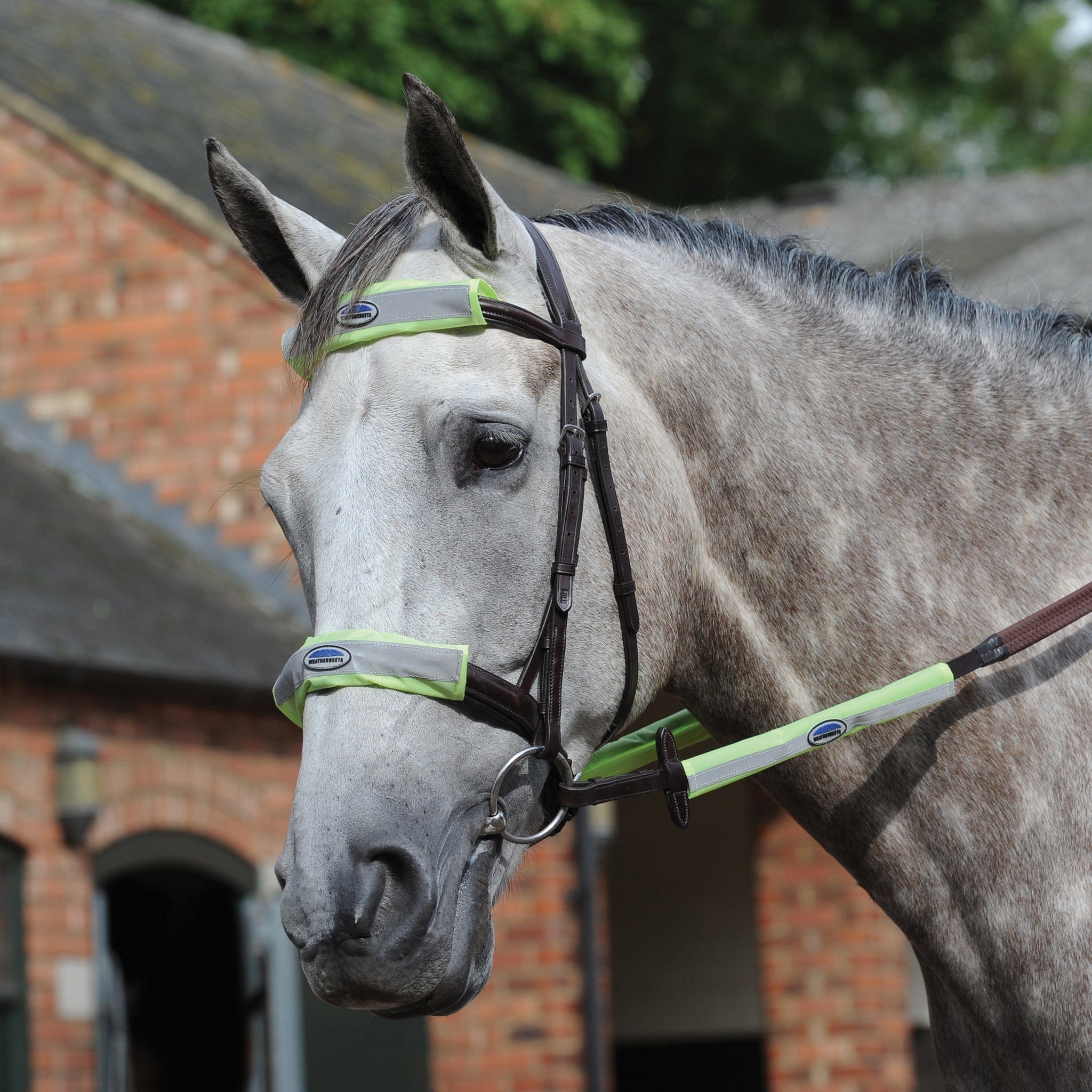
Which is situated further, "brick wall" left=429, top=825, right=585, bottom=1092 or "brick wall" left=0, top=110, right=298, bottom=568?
"brick wall" left=0, top=110, right=298, bottom=568

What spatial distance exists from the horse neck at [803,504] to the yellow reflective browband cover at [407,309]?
218 mm

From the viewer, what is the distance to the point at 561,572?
2.20 meters

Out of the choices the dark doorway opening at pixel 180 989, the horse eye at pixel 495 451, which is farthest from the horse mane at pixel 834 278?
the dark doorway opening at pixel 180 989

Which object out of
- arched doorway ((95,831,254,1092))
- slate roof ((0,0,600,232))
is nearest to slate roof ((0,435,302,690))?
slate roof ((0,0,600,232))

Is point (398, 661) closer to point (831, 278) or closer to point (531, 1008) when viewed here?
point (831, 278)

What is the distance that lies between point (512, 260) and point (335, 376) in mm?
328

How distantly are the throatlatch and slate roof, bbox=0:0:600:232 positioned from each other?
7822 millimetres

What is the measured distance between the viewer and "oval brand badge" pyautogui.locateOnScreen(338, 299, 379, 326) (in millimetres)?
2297

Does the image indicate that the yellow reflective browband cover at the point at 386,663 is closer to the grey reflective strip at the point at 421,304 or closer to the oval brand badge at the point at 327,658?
the oval brand badge at the point at 327,658

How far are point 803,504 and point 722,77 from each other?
21.7 meters

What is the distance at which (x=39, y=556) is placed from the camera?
7.94 m

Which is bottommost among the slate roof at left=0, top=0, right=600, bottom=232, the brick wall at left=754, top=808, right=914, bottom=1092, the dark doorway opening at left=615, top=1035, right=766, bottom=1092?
the dark doorway opening at left=615, top=1035, right=766, bottom=1092

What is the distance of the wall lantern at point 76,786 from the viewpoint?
7.09 metres

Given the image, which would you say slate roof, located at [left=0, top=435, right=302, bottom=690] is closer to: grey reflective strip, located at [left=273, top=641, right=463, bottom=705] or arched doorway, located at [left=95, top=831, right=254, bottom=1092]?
arched doorway, located at [left=95, top=831, right=254, bottom=1092]
